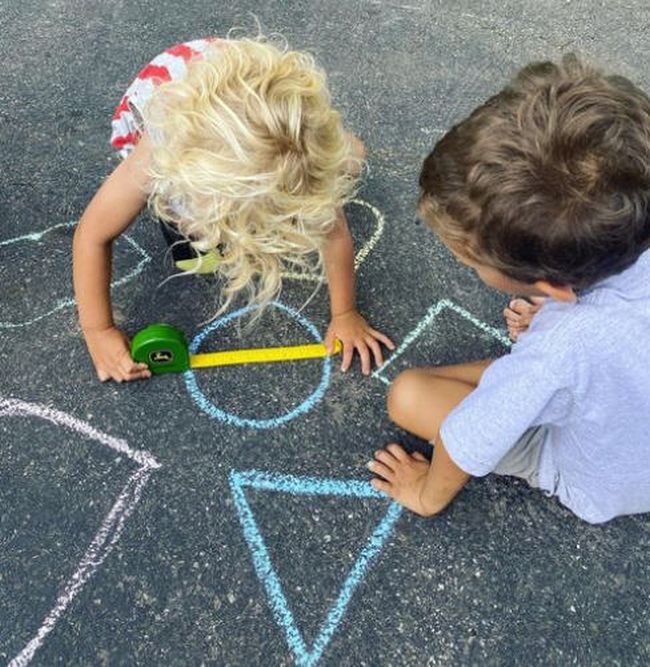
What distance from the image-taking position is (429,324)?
1.93 meters

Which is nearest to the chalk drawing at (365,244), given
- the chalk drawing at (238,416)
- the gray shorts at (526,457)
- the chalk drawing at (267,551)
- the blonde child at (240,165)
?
the chalk drawing at (238,416)

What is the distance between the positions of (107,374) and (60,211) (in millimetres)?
653

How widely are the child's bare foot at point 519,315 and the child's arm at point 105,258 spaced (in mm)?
946

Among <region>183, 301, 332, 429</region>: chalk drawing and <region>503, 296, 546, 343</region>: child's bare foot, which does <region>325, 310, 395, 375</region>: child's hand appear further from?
<region>503, 296, 546, 343</region>: child's bare foot

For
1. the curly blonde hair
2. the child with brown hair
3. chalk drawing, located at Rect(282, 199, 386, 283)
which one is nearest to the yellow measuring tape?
chalk drawing, located at Rect(282, 199, 386, 283)

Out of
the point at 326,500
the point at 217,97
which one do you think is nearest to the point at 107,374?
the point at 326,500

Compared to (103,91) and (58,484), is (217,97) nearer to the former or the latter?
(58,484)

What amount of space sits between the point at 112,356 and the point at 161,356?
13 cm

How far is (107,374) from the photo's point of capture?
1.79 m

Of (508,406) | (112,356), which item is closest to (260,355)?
(112,356)

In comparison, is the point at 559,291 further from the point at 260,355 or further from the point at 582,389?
the point at 260,355

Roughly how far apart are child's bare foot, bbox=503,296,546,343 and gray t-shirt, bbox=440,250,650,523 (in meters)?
0.55

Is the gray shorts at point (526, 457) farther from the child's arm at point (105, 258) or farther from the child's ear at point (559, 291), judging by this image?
the child's arm at point (105, 258)

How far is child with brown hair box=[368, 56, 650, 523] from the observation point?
104 centimetres
